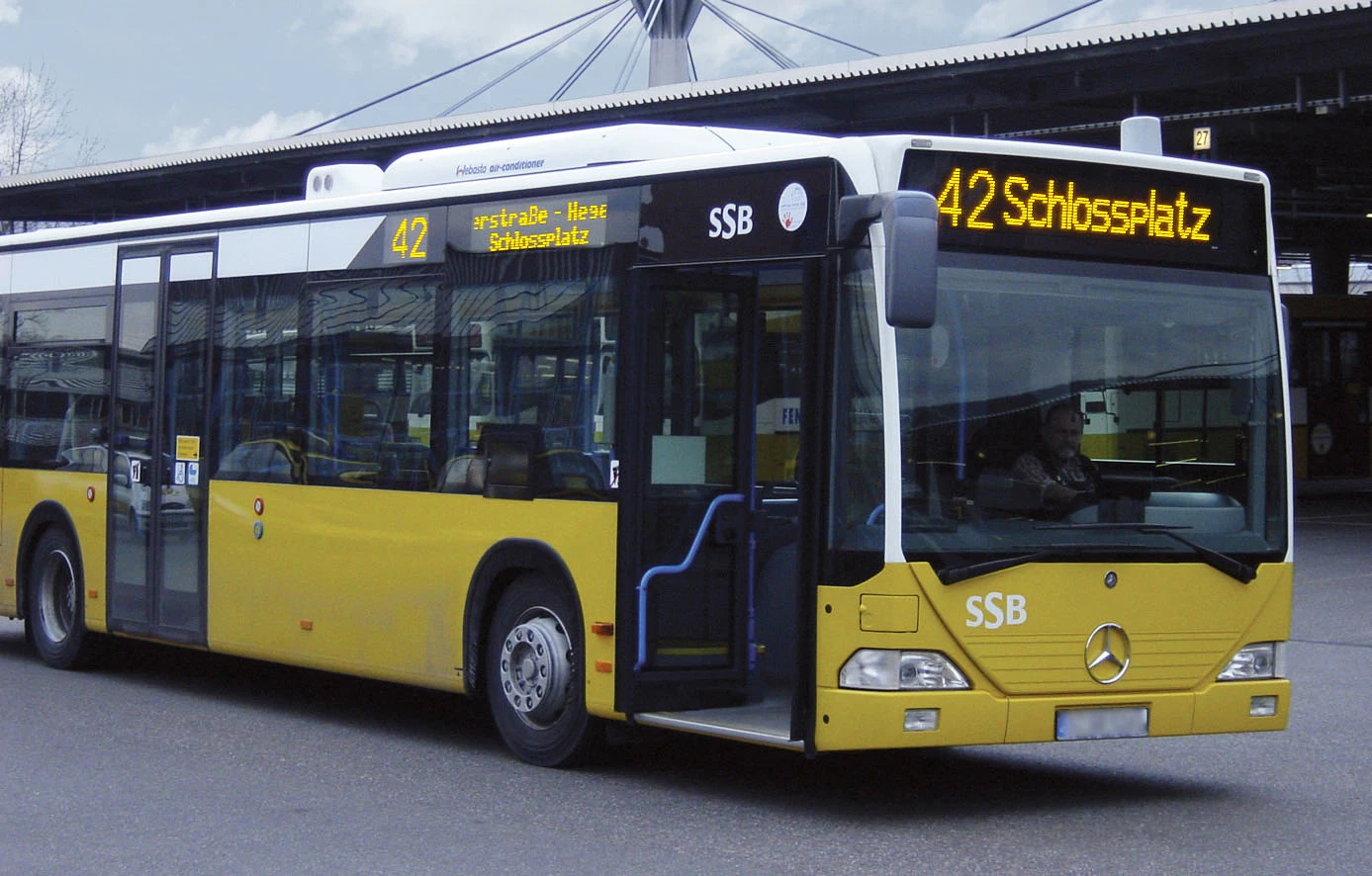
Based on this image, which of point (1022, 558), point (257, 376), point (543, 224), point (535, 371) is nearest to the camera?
point (1022, 558)

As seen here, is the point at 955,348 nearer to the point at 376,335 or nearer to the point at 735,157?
the point at 735,157

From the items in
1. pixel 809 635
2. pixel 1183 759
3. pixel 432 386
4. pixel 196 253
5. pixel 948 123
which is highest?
pixel 948 123

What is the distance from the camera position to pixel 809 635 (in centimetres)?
789

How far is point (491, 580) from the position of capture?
9.48 m

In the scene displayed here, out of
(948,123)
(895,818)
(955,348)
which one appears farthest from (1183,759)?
(948,123)

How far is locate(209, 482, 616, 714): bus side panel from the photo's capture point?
895 centimetres

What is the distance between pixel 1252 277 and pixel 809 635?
2528 millimetres

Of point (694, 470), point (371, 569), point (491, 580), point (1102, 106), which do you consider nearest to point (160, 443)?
point (371, 569)

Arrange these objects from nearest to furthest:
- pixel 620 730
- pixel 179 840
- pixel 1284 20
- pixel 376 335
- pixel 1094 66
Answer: pixel 179 840
pixel 620 730
pixel 376 335
pixel 1284 20
pixel 1094 66

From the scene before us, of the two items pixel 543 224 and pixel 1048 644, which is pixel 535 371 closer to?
pixel 543 224

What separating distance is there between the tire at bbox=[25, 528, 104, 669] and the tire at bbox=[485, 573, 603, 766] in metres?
4.55

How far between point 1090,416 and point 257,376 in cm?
518

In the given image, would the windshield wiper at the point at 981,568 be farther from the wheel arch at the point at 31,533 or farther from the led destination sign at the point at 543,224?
the wheel arch at the point at 31,533

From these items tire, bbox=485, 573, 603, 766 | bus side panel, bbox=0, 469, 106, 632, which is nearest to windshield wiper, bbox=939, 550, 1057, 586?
tire, bbox=485, 573, 603, 766
